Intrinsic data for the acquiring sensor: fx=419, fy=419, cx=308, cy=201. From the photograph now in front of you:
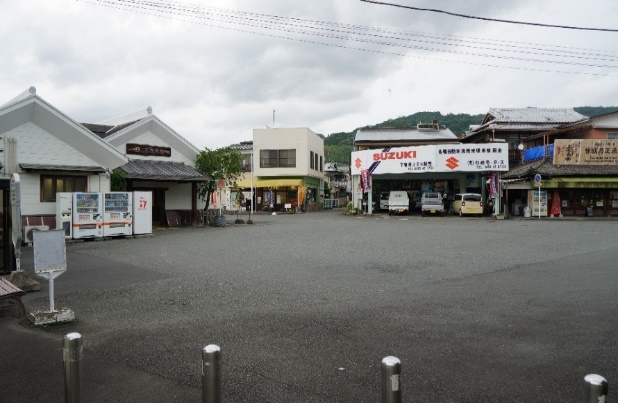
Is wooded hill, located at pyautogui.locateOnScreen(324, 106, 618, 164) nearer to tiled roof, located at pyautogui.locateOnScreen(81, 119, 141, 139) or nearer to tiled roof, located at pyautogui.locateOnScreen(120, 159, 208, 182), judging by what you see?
tiled roof, located at pyautogui.locateOnScreen(120, 159, 208, 182)

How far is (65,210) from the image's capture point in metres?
16.2

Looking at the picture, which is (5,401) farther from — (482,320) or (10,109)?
(10,109)

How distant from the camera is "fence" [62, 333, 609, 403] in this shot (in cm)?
191

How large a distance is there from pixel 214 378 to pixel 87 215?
1635 centimetres

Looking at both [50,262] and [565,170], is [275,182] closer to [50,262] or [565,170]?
[565,170]

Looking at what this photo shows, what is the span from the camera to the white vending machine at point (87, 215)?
16.4 m

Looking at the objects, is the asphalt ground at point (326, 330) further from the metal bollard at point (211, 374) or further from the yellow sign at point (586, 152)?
the yellow sign at point (586, 152)

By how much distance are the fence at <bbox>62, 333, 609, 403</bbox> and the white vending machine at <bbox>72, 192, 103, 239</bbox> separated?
50.6 ft

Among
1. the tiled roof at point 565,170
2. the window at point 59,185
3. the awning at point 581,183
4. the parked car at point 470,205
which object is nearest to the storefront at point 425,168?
the tiled roof at point 565,170

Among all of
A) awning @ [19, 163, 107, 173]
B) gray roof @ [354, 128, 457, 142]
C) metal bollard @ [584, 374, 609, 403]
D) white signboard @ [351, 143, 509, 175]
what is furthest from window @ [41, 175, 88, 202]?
gray roof @ [354, 128, 457, 142]

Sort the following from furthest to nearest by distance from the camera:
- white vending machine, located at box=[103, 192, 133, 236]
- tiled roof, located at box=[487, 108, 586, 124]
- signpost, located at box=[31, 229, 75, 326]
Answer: tiled roof, located at box=[487, 108, 586, 124] < white vending machine, located at box=[103, 192, 133, 236] < signpost, located at box=[31, 229, 75, 326]

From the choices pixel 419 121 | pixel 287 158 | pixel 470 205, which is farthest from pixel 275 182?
pixel 419 121

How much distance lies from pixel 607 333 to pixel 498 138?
38.5 meters

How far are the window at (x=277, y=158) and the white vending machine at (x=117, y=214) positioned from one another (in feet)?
81.7
